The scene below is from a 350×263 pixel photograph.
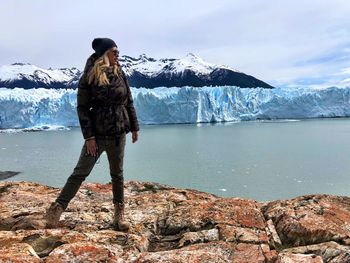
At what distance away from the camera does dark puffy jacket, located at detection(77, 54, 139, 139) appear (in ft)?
9.86

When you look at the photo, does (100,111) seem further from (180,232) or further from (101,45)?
(180,232)

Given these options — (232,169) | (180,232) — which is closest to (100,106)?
(180,232)

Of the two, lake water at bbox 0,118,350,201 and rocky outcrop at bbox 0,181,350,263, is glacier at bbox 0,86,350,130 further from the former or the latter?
rocky outcrop at bbox 0,181,350,263

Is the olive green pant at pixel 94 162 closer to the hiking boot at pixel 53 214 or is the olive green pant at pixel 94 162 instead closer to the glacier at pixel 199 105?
the hiking boot at pixel 53 214

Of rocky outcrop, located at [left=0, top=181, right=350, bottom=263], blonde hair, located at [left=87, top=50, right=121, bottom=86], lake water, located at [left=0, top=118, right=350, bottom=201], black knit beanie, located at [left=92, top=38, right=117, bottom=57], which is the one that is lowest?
lake water, located at [left=0, top=118, right=350, bottom=201]

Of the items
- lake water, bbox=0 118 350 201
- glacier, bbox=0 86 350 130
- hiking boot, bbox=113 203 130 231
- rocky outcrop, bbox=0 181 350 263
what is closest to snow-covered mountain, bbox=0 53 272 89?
glacier, bbox=0 86 350 130

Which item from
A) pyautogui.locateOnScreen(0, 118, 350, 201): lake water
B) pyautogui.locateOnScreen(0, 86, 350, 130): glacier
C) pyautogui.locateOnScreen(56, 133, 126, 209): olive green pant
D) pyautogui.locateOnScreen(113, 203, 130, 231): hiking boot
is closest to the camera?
pyautogui.locateOnScreen(56, 133, 126, 209): olive green pant

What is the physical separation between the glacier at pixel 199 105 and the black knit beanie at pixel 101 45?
2060 inches

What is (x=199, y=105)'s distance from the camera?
5728 cm

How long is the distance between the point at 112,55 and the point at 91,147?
72 cm

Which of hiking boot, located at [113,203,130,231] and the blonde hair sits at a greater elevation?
the blonde hair

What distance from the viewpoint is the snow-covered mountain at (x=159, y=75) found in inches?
5453

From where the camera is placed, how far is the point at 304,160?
24.0m

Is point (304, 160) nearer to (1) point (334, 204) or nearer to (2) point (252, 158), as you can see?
(2) point (252, 158)
